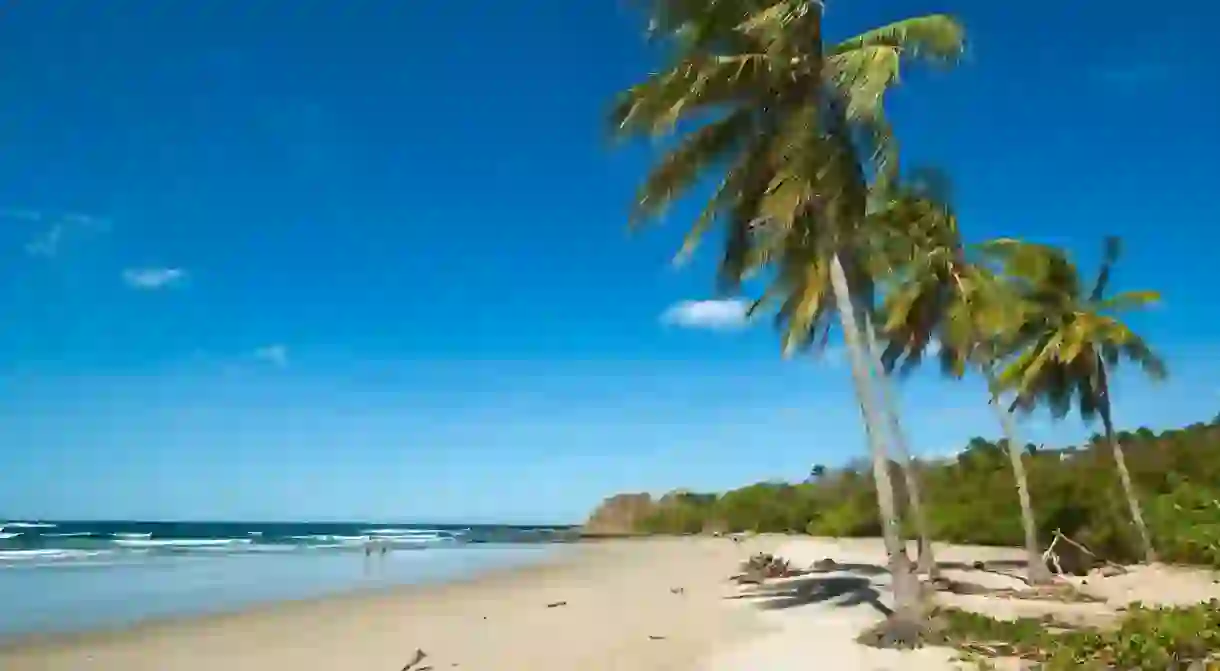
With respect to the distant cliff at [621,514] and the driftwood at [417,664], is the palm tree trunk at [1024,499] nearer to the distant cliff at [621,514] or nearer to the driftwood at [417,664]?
the driftwood at [417,664]

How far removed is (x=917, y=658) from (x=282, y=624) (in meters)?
9.76

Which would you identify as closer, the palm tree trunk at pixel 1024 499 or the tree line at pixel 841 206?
the tree line at pixel 841 206

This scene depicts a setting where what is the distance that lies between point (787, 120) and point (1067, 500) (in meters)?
15.3

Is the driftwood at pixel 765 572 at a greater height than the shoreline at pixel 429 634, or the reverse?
the driftwood at pixel 765 572

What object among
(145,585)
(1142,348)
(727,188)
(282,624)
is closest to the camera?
(727,188)

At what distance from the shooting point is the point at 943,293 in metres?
17.2

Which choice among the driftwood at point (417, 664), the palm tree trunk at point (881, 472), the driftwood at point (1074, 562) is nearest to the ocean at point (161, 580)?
the driftwood at point (417, 664)

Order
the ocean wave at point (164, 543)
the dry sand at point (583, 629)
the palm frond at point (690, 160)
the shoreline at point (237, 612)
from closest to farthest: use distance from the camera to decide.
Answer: the dry sand at point (583, 629), the palm frond at point (690, 160), the shoreline at point (237, 612), the ocean wave at point (164, 543)

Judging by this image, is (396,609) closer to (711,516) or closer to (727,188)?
(727,188)

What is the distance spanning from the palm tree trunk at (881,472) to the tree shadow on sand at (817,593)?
2325 mm

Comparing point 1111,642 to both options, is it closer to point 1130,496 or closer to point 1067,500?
point 1130,496

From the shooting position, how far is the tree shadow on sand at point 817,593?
1354cm

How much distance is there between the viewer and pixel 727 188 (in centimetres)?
1117

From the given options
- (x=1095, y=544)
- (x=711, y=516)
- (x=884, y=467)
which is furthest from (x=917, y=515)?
(x=711, y=516)
